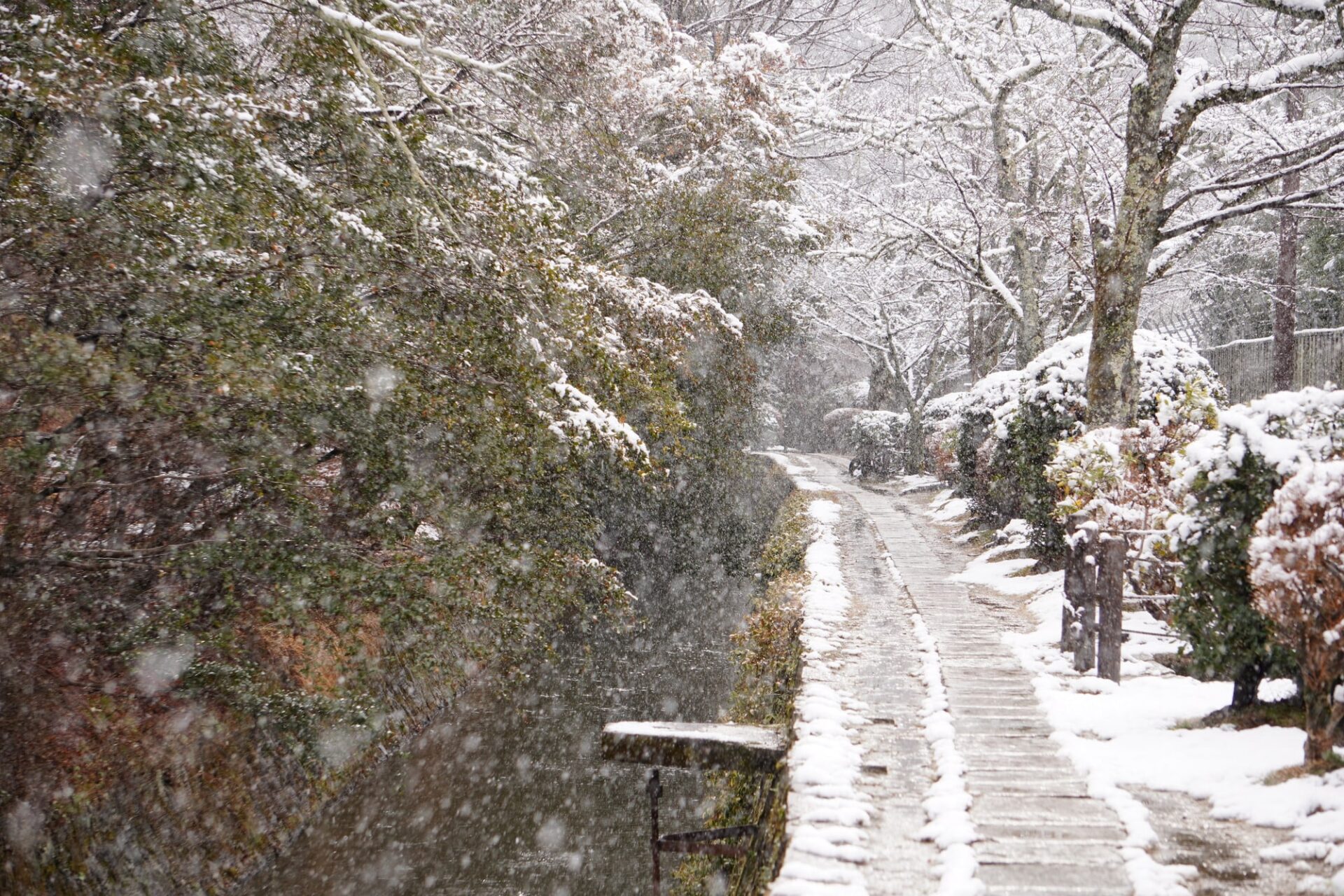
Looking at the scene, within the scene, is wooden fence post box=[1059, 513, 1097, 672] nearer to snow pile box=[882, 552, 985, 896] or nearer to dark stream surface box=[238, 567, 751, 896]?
snow pile box=[882, 552, 985, 896]

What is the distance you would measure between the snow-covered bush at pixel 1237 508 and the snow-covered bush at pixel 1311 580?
523mm

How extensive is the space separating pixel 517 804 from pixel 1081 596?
564 centimetres

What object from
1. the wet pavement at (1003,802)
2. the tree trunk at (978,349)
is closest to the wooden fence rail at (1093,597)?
the wet pavement at (1003,802)

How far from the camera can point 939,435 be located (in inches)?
897

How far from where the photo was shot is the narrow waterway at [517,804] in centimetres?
759

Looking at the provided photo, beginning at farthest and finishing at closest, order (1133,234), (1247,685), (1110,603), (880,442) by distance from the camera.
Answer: (880,442)
(1133,234)
(1110,603)
(1247,685)

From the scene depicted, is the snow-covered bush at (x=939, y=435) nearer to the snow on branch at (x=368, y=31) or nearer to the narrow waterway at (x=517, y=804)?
the narrow waterway at (x=517, y=804)

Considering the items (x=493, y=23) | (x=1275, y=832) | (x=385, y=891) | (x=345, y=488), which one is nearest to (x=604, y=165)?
(x=493, y=23)

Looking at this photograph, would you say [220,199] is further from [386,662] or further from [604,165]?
[604,165]

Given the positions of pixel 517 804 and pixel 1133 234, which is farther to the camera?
pixel 517 804

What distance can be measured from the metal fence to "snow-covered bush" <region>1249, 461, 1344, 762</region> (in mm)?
13040

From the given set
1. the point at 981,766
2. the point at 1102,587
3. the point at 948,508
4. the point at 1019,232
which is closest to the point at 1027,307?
the point at 1019,232

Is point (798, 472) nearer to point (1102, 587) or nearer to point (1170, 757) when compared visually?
point (1102, 587)

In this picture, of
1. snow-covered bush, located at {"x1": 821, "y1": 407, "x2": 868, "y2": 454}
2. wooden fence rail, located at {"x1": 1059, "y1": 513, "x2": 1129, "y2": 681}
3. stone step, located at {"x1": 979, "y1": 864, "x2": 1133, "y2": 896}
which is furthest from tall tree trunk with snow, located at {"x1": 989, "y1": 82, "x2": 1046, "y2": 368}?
snow-covered bush, located at {"x1": 821, "y1": 407, "x2": 868, "y2": 454}
